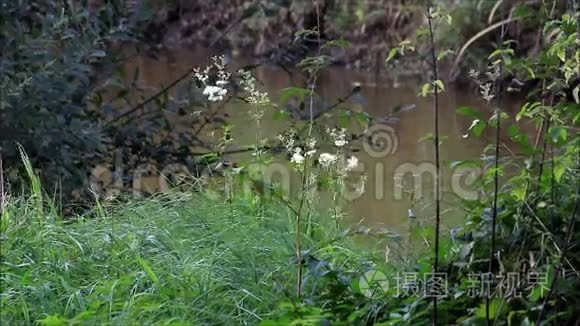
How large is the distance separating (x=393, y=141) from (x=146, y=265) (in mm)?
5406

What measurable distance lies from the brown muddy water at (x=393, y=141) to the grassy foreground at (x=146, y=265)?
0.28m

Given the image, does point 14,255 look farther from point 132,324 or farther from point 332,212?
point 332,212

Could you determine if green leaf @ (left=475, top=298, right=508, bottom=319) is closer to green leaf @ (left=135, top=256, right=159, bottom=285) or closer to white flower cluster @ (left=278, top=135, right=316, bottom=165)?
white flower cluster @ (left=278, top=135, right=316, bottom=165)

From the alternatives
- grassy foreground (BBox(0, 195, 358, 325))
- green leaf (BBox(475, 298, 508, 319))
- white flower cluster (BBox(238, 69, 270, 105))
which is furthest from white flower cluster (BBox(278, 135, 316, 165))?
green leaf (BBox(475, 298, 508, 319))

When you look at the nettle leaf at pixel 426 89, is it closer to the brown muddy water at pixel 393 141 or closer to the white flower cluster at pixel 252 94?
the brown muddy water at pixel 393 141

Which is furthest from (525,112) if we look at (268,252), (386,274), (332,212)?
(332,212)

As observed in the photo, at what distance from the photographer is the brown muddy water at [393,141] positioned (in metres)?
3.76

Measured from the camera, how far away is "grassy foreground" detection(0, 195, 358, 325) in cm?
230

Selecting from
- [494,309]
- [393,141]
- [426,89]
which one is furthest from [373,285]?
[393,141]

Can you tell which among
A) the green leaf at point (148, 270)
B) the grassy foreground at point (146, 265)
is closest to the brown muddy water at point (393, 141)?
the grassy foreground at point (146, 265)

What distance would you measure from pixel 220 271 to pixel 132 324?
506 millimetres

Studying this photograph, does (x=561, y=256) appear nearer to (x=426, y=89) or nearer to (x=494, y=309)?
(x=494, y=309)

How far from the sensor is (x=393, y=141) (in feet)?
25.3

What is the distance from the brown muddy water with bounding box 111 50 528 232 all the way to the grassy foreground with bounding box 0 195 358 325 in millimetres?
284
